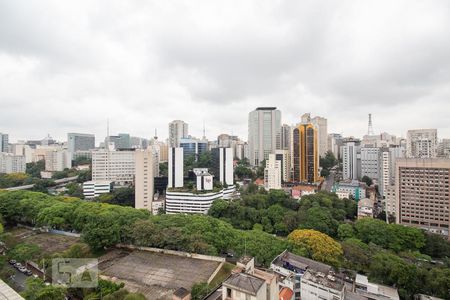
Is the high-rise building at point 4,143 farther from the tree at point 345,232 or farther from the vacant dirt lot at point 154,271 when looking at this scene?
the tree at point 345,232

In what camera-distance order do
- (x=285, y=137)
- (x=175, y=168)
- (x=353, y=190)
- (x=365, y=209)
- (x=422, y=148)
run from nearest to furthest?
(x=365, y=209) < (x=175, y=168) < (x=353, y=190) < (x=422, y=148) < (x=285, y=137)

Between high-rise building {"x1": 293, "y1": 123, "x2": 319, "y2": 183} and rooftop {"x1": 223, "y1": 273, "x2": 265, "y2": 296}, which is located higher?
high-rise building {"x1": 293, "y1": 123, "x2": 319, "y2": 183}

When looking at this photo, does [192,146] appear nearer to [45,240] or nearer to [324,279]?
[45,240]

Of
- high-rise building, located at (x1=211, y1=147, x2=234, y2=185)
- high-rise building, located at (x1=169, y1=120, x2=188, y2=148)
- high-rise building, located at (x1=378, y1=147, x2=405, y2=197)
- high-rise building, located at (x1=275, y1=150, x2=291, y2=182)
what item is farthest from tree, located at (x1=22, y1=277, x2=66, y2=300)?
high-rise building, located at (x1=169, y1=120, x2=188, y2=148)

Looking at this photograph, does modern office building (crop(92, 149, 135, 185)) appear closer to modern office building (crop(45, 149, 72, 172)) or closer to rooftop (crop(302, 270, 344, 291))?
modern office building (crop(45, 149, 72, 172))

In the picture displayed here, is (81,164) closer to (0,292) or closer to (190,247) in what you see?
(190,247)

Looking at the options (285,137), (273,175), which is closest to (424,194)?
(273,175)
